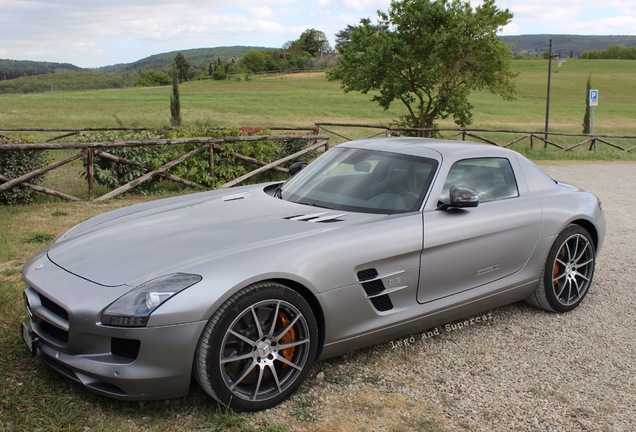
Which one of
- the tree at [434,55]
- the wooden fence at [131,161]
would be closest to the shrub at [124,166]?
the wooden fence at [131,161]

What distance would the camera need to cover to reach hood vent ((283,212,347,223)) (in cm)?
379

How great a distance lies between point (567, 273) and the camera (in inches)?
193

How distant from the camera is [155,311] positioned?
2855 millimetres

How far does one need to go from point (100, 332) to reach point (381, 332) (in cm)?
169

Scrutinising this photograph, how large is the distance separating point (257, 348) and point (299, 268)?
0.49 m

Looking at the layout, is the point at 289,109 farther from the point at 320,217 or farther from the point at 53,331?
the point at 53,331

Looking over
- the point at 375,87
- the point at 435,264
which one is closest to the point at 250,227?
the point at 435,264

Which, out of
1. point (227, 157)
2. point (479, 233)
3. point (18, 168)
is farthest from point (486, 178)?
point (18, 168)

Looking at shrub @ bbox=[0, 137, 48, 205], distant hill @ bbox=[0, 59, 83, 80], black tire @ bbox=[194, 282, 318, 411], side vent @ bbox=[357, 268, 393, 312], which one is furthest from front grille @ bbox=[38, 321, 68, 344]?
distant hill @ bbox=[0, 59, 83, 80]

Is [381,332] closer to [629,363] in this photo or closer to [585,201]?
[629,363]

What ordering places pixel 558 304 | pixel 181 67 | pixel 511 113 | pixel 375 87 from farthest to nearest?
pixel 181 67 < pixel 511 113 < pixel 375 87 < pixel 558 304

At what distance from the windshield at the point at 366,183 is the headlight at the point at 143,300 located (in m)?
1.47

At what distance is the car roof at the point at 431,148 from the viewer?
446 centimetres

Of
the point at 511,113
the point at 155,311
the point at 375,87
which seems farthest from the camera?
the point at 511,113
